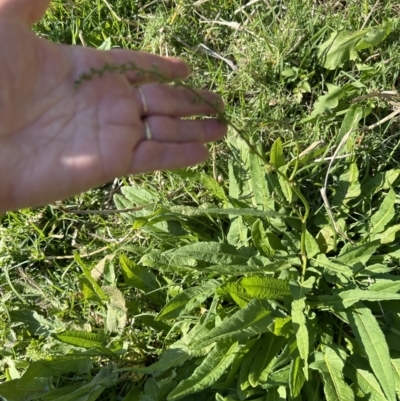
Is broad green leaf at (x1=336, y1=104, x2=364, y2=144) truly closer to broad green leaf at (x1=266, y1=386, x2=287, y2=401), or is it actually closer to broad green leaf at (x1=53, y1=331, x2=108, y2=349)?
broad green leaf at (x1=266, y1=386, x2=287, y2=401)

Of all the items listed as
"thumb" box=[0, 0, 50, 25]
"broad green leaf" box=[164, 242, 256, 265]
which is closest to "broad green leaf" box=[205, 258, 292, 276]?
"broad green leaf" box=[164, 242, 256, 265]

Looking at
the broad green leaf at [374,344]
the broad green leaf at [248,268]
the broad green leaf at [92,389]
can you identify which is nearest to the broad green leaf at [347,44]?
the broad green leaf at [248,268]

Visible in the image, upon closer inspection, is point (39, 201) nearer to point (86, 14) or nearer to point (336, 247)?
point (336, 247)

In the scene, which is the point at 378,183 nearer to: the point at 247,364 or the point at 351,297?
the point at 351,297

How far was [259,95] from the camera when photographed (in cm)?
266

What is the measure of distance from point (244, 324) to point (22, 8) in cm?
134

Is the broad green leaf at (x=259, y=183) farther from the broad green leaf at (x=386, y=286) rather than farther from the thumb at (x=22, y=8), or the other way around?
the thumb at (x=22, y=8)

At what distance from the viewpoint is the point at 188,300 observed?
2223 mm

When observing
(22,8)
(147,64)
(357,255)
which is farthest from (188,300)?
(22,8)

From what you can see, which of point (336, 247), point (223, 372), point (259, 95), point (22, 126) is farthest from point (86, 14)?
point (223, 372)

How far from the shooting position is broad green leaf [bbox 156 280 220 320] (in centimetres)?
221

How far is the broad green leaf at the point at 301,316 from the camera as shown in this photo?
77.0 inches

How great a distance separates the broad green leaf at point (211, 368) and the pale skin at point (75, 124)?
75cm

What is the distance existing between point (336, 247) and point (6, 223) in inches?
68.9
